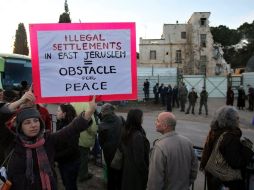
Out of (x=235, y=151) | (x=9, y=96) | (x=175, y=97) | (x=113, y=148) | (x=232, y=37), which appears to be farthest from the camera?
(x=232, y=37)

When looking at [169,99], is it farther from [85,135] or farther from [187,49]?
[187,49]

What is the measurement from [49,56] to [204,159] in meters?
2.50

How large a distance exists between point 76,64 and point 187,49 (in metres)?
62.9

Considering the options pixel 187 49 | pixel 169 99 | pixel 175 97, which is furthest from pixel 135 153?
pixel 187 49

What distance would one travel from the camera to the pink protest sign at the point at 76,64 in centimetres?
423

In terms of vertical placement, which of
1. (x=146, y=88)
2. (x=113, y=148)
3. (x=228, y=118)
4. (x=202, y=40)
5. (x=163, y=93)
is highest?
(x=202, y=40)

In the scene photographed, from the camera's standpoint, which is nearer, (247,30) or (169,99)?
(169,99)

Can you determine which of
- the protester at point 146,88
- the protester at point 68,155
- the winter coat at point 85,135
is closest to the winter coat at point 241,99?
the protester at point 146,88

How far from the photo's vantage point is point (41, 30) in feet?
13.8

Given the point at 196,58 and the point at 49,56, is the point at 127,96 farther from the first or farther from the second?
the point at 196,58

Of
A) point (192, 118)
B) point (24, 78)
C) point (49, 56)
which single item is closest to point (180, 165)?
point (49, 56)

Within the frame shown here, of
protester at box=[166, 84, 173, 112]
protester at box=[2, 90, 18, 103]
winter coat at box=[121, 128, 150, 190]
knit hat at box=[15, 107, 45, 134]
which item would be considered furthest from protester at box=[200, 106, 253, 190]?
protester at box=[166, 84, 173, 112]

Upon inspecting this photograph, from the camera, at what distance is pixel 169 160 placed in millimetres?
4691

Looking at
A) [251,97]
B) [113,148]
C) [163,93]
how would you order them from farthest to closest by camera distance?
[163,93], [251,97], [113,148]
